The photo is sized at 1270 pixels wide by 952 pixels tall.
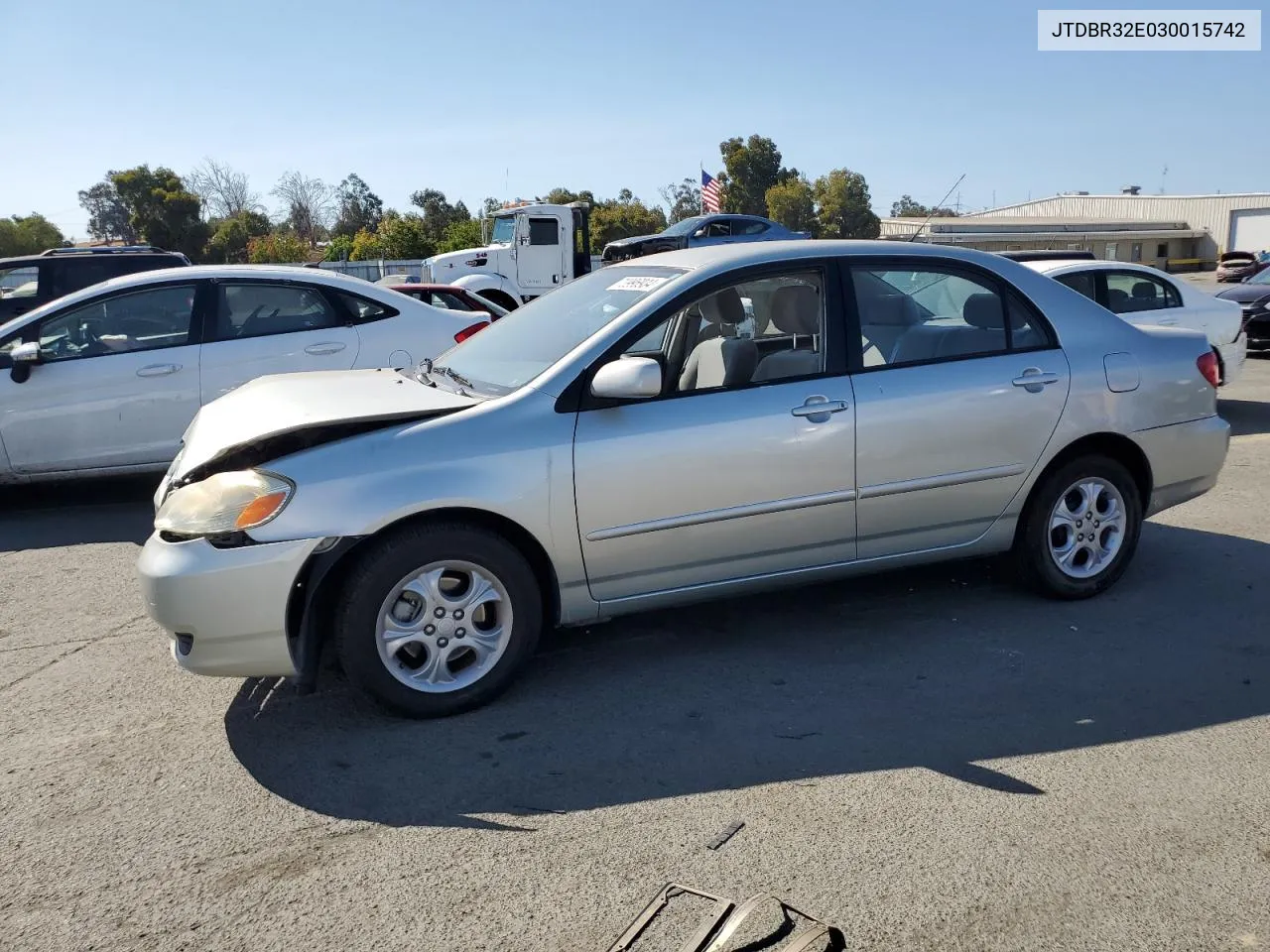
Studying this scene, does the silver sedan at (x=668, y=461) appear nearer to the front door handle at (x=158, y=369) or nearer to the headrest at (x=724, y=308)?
the headrest at (x=724, y=308)

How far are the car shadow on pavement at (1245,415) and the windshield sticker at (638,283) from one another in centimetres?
690

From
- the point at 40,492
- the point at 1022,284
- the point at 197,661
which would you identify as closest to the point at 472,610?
the point at 197,661

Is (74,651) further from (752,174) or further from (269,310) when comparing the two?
(752,174)

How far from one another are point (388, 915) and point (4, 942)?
3.22ft

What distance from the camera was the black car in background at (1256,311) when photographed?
14.7 meters

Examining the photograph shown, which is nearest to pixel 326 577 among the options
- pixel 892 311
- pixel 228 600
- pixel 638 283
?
pixel 228 600

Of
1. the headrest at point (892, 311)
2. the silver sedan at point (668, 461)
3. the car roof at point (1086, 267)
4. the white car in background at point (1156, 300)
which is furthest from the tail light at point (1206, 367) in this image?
the white car in background at point (1156, 300)

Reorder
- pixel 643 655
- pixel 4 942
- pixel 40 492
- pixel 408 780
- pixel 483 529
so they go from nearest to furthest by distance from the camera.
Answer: pixel 4 942, pixel 408 780, pixel 483 529, pixel 643 655, pixel 40 492

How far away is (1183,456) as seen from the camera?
5152mm

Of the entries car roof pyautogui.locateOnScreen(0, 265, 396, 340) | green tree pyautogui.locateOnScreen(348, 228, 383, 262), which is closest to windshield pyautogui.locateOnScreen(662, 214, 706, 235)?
green tree pyautogui.locateOnScreen(348, 228, 383, 262)

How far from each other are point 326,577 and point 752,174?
64.6 metres

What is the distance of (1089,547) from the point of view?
16.5 ft

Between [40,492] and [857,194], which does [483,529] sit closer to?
[40,492]

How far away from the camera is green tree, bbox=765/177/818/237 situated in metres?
59.8
